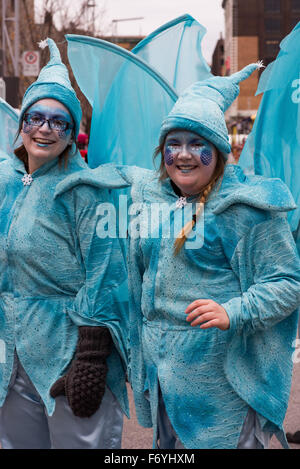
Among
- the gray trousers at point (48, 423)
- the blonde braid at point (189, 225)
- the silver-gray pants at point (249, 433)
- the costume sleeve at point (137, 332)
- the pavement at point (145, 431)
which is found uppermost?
the blonde braid at point (189, 225)

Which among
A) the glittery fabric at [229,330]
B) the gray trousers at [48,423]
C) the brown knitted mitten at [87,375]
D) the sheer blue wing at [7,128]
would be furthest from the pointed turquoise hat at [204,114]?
the sheer blue wing at [7,128]

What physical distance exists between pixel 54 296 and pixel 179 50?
1346 millimetres

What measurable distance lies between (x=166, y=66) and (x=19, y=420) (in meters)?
1.74

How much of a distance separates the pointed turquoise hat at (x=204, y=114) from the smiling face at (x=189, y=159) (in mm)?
25

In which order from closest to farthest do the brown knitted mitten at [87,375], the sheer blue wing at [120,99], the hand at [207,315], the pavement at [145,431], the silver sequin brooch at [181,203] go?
the hand at [207,315], the silver sequin brooch at [181,203], the brown knitted mitten at [87,375], the sheer blue wing at [120,99], the pavement at [145,431]

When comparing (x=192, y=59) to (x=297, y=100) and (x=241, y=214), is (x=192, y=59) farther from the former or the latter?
(x=241, y=214)

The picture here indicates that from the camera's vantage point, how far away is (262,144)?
2555mm

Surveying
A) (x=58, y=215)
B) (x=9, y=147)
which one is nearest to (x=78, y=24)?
(x=9, y=147)

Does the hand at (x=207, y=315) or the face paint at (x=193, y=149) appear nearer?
the hand at (x=207, y=315)

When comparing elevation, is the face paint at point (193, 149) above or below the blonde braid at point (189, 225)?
above

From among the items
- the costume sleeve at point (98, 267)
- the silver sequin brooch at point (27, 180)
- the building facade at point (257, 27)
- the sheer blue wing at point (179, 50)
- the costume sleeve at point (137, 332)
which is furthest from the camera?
the building facade at point (257, 27)

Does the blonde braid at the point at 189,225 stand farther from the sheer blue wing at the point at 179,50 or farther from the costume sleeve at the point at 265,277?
the sheer blue wing at the point at 179,50

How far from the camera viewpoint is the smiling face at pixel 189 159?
2131mm

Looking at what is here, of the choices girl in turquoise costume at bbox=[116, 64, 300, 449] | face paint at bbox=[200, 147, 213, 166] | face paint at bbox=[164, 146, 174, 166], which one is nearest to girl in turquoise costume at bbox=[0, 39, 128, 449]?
girl in turquoise costume at bbox=[116, 64, 300, 449]
